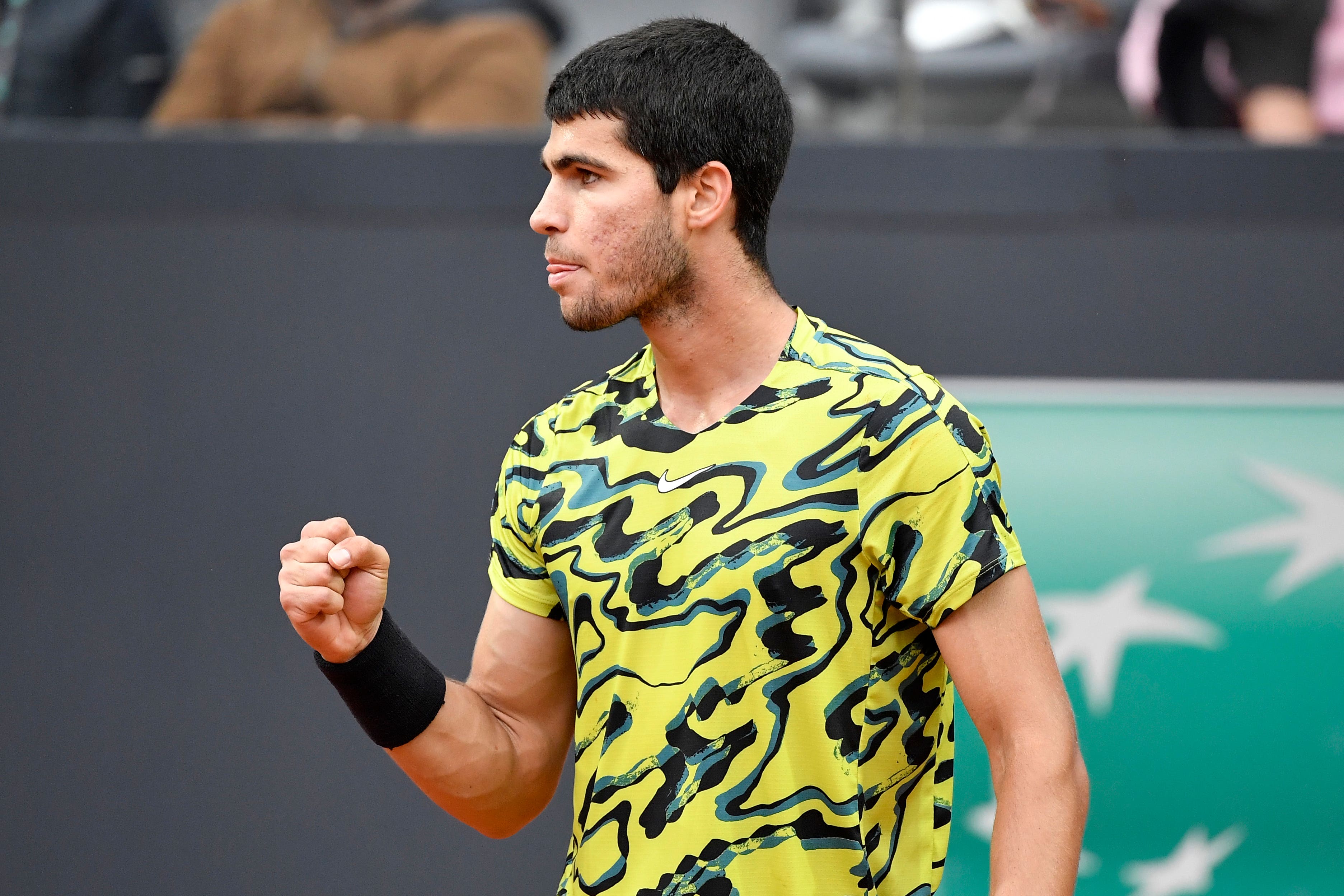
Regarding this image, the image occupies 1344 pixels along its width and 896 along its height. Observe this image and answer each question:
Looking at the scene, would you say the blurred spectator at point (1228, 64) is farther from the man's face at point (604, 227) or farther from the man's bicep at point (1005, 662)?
the man's bicep at point (1005, 662)

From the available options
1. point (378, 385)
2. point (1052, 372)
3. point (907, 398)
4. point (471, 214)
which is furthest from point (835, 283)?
point (907, 398)

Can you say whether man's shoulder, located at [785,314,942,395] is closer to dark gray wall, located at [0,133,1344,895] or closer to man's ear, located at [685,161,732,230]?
man's ear, located at [685,161,732,230]

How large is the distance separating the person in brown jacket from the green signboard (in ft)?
3.98

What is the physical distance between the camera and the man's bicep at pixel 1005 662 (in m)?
1.38

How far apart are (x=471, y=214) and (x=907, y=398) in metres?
1.46

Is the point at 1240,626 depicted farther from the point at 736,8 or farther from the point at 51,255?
the point at 51,255

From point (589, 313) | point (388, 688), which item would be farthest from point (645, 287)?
point (388, 688)

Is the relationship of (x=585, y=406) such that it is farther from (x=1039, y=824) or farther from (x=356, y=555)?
(x=1039, y=824)

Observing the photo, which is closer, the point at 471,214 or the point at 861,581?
the point at 861,581

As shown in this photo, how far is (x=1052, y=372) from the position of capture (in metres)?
2.57

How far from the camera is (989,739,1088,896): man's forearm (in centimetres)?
135

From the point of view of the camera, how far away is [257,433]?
8.86 ft

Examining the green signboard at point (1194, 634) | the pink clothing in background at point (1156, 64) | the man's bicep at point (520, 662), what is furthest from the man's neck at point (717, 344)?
the pink clothing in background at point (1156, 64)

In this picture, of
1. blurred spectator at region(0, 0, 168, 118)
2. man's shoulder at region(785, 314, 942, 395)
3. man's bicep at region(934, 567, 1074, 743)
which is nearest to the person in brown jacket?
blurred spectator at region(0, 0, 168, 118)
